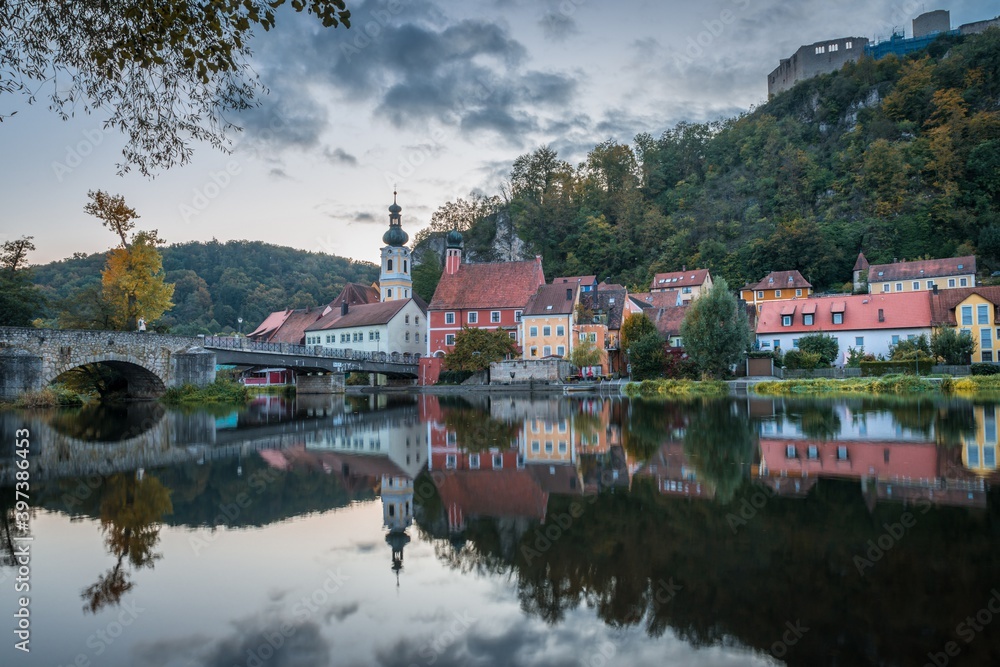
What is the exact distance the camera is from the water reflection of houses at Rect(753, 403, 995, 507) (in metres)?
9.77

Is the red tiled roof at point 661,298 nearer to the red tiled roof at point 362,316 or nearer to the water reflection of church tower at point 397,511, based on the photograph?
the red tiled roof at point 362,316

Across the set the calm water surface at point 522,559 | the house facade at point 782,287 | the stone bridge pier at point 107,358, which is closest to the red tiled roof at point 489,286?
the house facade at point 782,287

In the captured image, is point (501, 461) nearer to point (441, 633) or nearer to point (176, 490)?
point (176, 490)

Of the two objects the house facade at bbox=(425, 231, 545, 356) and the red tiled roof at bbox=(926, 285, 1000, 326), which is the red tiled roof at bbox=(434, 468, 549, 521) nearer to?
the red tiled roof at bbox=(926, 285, 1000, 326)

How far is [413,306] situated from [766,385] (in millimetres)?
40370

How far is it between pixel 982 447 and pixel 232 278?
110069 millimetres

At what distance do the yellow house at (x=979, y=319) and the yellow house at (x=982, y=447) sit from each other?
34.5 m

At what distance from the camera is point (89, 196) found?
4316 centimetres

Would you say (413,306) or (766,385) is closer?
(766,385)

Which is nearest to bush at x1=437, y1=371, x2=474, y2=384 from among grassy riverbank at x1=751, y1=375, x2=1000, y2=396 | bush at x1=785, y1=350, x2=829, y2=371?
grassy riverbank at x1=751, y1=375, x2=1000, y2=396

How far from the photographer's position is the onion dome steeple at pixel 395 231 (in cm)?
8519

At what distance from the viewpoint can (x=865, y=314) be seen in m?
54.4

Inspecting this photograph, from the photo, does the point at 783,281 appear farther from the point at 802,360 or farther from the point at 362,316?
the point at 362,316

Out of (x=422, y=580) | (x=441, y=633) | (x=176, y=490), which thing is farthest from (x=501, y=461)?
(x=441, y=633)
